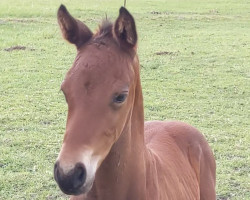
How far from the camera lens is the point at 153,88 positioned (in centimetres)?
913

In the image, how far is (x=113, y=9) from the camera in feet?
65.6

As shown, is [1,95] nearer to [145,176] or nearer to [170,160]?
[170,160]

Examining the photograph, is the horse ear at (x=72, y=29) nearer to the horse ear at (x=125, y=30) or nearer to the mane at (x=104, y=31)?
the mane at (x=104, y=31)

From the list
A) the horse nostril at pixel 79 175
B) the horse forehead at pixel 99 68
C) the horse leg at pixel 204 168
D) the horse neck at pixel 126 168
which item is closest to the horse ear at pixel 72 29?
the horse forehead at pixel 99 68

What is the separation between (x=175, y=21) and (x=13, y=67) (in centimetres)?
859

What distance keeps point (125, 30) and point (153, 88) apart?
6373 millimetres

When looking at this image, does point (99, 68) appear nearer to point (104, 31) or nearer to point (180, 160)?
point (104, 31)

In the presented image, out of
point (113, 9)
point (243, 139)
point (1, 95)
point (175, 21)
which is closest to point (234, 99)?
point (243, 139)

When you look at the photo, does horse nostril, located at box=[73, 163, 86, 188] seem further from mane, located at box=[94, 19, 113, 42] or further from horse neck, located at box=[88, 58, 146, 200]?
mane, located at box=[94, 19, 113, 42]

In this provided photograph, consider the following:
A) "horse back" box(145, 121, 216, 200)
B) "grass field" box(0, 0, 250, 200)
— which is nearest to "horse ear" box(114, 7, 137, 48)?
"horse back" box(145, 121, 216, 200)

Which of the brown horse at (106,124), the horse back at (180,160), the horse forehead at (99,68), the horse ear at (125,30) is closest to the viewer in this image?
the brown horse at (106,124)

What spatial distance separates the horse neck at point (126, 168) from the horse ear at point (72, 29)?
36 cm

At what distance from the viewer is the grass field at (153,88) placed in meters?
5.71

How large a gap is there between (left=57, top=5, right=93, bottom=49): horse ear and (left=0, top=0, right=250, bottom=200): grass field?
2571mm
